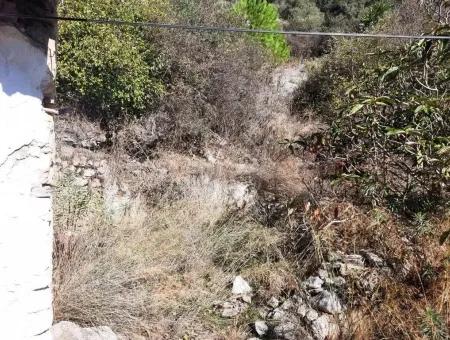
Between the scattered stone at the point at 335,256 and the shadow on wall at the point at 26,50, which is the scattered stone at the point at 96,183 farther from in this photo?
the shadow on wall at the point at 26,50

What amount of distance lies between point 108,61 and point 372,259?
12.6 ft

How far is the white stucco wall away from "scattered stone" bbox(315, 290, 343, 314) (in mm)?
2079

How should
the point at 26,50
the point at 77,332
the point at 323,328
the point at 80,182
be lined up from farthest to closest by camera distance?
the point at 80,182
the point at 323,328
the point at 77,332
the point at 26,50

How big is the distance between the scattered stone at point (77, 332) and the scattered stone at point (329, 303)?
151 centimetres

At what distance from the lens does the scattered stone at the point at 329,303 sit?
346 cm

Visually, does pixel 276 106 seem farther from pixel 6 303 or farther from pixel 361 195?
pixel 6 303

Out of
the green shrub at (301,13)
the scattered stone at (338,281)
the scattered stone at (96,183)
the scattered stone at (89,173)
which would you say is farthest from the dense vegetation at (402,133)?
the green shrub at (301,13)

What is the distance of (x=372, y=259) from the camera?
3648mm

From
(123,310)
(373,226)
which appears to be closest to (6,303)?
(123,310)

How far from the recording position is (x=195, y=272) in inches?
159

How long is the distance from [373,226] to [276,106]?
14.3ft

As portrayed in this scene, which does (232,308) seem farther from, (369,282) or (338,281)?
(369,282)

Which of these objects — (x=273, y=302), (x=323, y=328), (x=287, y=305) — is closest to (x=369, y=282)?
(x=323, y=328)

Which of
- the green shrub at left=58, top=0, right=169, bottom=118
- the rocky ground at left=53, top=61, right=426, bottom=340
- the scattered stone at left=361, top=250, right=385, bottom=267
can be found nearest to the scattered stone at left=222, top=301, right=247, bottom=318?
the rocky ground at left=53, top=61, right=426, bottom=340
